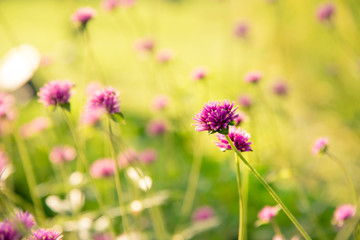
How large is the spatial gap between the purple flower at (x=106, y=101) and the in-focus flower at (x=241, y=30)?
1.40m

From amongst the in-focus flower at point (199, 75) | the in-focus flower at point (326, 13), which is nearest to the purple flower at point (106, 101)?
the in-focus flower at point (199, 75)

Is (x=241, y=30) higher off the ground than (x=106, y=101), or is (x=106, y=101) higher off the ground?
(x=241, y=30)

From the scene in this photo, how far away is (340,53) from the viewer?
6.86 ft

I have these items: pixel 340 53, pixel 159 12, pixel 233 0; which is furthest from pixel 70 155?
pixel 159 12

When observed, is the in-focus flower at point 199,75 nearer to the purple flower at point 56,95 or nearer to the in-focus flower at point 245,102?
the in-focus flower at point 245,102

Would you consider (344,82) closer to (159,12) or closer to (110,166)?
(110,166)

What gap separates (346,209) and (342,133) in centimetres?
117

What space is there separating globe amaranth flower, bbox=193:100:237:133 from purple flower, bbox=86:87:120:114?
0.62ft

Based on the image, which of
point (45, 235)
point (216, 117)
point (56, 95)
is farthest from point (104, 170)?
point (216, 117)

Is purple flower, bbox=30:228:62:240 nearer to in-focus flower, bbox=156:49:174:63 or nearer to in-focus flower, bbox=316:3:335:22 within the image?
in-focus flower, bbox=156:49:174:63

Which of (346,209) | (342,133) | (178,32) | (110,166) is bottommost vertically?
(346,209)

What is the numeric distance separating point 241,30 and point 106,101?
1.44 meters

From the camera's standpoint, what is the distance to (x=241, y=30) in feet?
6.68

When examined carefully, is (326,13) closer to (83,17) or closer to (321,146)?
(321,146)
